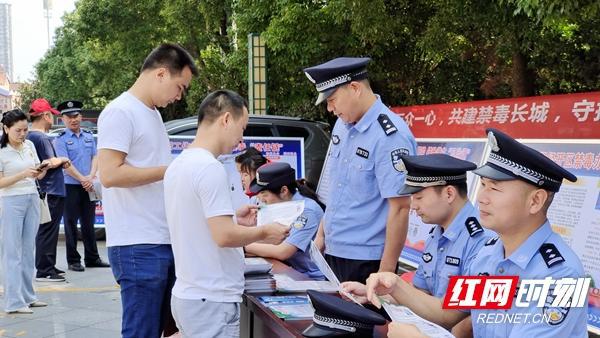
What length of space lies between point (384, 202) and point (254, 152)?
5.11 ft

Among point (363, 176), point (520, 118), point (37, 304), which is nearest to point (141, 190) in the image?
point (363, 176)

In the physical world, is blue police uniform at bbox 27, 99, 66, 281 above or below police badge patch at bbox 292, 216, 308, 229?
below

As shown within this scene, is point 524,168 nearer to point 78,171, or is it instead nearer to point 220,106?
point 220,106

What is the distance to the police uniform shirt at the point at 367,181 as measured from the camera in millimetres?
3014

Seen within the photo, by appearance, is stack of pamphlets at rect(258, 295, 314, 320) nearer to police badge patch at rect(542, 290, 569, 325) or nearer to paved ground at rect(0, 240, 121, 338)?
police badge patch at rect(542, 290, 569, 325)

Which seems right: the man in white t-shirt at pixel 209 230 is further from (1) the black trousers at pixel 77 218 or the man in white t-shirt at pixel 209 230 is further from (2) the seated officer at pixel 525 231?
(1) the black trousers at pixel 77 218

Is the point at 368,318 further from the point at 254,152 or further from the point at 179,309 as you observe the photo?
the point at 254,152

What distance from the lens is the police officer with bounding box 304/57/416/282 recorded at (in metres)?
2.96

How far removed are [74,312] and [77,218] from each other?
1704 millimetres

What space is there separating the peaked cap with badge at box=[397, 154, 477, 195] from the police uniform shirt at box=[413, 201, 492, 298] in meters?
0.14

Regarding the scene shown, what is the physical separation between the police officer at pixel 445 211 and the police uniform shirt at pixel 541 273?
1.49 feet

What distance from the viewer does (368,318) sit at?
7.05ft

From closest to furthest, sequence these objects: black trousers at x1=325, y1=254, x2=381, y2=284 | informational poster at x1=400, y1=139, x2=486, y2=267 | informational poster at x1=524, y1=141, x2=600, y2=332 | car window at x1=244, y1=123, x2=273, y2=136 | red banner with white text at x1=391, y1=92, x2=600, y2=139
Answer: black trousers at x1=325, y1=254, x2=381, y2=284, informational poster at x1=524, y1=141, x2=600, y2=332, red banner with white text at x1=391, y1=92, x2=600, y2=139, informational poster at x1=400, y1=139, x2=486, y2=267, car window at x1=244, y1=123, x2=273, y2=136

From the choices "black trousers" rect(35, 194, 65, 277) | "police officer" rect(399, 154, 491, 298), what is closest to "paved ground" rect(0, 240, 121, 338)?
"black trousers" rect(35, 194, 65, 277)
